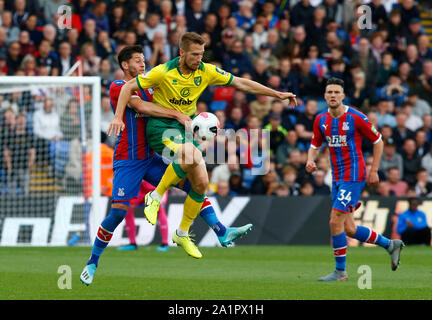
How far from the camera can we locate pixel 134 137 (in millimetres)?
10211

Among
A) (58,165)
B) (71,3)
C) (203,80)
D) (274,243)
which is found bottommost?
(274,243)

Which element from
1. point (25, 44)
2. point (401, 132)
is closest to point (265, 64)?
point (401, 132)

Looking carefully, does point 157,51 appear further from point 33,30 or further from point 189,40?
point 189,40

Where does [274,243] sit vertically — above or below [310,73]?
below

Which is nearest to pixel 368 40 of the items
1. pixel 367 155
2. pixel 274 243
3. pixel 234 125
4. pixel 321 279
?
pixel 367 155

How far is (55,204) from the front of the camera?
17406 mm

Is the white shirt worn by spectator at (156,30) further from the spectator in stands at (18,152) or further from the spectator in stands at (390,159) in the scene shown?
the spectator in stands at (390,159)

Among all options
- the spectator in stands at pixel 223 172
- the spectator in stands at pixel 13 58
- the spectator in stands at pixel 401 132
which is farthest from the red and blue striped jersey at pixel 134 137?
the spectator in stands at pixel 401 132

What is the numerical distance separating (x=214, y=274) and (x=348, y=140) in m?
2.45

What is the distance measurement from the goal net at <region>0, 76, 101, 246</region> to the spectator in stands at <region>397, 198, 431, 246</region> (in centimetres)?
610

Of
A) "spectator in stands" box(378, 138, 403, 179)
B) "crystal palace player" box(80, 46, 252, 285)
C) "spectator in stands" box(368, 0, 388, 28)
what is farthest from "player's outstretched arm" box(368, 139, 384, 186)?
"spectator in stands" box(368, 0, 388, 28)

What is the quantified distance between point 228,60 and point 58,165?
5082 mm
